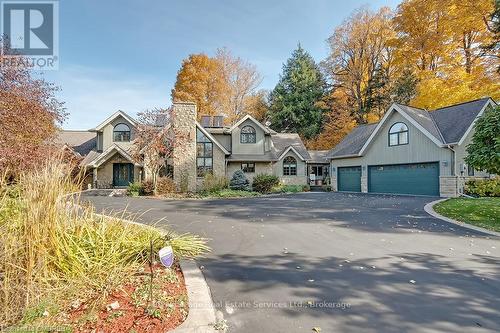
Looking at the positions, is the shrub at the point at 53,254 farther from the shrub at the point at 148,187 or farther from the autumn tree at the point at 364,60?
the autumn tree at the point at 364,60

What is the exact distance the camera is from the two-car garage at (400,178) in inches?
698

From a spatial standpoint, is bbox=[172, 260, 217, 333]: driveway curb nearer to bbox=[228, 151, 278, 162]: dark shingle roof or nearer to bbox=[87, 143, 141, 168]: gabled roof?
bbox=[228, 151, 278, 162]: dark shingle roof

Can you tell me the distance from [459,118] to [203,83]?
1015 inches

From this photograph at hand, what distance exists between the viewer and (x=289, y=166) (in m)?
27.3

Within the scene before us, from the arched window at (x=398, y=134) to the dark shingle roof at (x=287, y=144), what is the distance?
8.87 metres

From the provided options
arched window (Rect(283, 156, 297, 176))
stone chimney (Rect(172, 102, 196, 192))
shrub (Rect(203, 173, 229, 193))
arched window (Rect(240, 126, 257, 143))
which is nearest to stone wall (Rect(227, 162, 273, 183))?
arched window (Rect(240, 126, 257, 143))

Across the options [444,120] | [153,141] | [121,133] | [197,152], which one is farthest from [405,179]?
[121,133]

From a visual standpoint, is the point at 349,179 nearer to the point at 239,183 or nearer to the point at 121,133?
the point at 239,183

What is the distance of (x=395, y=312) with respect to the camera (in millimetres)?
3299

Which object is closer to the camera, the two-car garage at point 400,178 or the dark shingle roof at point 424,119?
the two-car garage at point 400,178

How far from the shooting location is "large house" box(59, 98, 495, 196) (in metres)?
17.4

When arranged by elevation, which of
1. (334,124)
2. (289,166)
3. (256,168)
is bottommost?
(256,168)

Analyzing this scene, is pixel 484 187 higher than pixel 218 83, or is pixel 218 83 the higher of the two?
pixel 218 83

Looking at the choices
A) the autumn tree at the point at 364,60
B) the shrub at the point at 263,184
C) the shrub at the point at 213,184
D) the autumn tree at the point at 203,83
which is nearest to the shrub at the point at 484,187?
the shrub at the point at 263,184
